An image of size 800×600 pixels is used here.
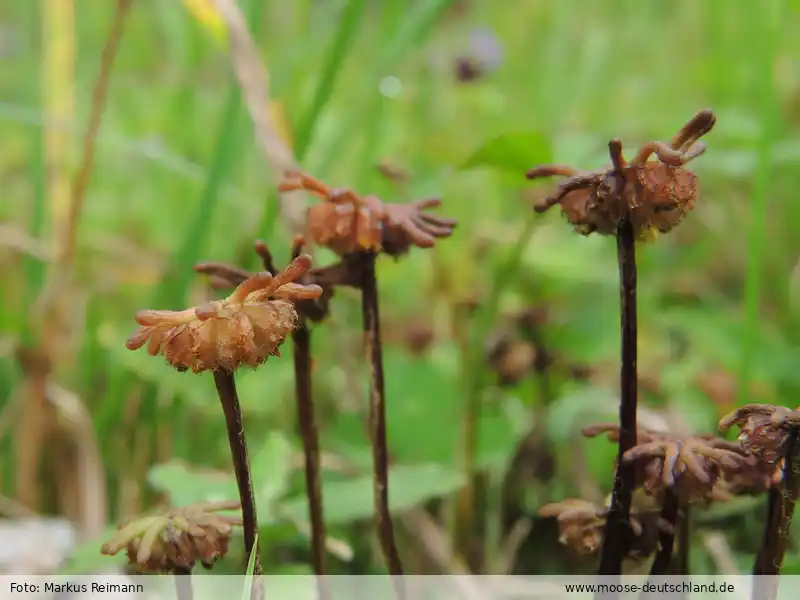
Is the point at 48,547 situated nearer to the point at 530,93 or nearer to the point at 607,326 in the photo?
the point at 607,326

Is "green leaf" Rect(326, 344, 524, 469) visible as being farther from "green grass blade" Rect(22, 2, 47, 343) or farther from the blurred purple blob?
the blurred purple blob

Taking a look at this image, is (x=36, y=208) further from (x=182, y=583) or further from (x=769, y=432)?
(x=769, y=432)

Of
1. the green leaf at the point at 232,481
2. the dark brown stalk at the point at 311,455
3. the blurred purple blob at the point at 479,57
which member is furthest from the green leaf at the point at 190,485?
the blurred purple blob at the point at 479,57

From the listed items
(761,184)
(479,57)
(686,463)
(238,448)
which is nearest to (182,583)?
(238,448)

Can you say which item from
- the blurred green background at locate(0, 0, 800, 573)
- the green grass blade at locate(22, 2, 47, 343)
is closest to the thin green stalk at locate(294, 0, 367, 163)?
the blurred green background at locate(0, 0, 800, 573)

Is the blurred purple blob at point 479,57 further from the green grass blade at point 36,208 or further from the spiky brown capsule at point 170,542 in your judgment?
the spiky brown capsule at point 170,542

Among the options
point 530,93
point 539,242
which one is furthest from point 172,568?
point 530,93
